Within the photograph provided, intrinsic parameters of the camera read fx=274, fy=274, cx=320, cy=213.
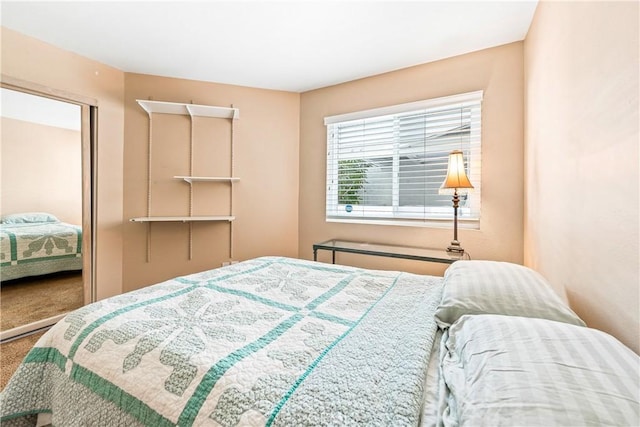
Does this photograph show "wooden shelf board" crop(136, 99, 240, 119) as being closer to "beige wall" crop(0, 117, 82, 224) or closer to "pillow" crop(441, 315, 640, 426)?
"beige wall" crop(0, 117, 82, 224)

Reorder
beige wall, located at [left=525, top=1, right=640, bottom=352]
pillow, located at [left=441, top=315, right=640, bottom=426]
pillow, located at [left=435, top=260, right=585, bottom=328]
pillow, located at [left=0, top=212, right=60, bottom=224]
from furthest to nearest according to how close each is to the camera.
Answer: pillow, located at [left=0, top=212, right=60, bottom=224], pillow, located at [left=435, top=260, right=585, bottom=328], beige wall, located at [left=525, top=1, right=640, bottom=352], pillow, located at [left=441, top=315, right=640, bottom=426]

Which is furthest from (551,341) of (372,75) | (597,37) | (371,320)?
(372,75)

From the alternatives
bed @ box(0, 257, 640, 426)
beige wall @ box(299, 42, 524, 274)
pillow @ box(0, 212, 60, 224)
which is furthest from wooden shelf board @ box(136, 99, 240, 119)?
bed @ box(0, 257, 640, 426)

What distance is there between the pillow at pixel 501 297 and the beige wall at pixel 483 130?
1160 mm

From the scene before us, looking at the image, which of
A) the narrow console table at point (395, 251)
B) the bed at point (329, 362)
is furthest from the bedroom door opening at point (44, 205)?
the narrow console table at point (395, 251)

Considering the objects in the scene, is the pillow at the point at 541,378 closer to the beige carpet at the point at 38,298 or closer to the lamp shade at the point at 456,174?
the lamp shade at the point at 456,174

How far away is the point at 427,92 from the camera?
8.26 ft

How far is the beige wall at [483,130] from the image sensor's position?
2.19 meters

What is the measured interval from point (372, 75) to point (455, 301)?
2.45 metres

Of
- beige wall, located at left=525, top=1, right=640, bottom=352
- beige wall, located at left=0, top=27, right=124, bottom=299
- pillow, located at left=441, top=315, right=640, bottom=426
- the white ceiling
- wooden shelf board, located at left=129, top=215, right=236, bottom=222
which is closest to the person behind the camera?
pillow, located at left=441, top=315, right=640, bottom=426

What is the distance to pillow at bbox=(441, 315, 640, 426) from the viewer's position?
0.47m

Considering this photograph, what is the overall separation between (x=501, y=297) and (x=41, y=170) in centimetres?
339

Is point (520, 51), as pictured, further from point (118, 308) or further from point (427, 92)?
point (118, 308)

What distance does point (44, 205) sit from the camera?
237cm
